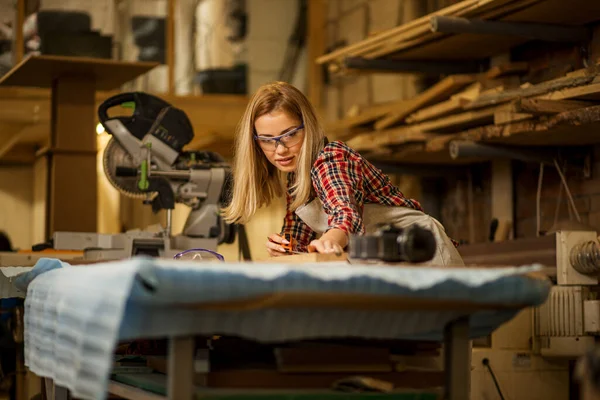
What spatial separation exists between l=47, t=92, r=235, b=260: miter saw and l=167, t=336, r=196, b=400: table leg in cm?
224

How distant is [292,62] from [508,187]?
9.69 feet

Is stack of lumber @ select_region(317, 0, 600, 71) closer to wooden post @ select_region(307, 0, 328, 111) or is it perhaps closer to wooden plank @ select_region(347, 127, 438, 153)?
wooden plank @ select_region(347, 127, 438, 153)

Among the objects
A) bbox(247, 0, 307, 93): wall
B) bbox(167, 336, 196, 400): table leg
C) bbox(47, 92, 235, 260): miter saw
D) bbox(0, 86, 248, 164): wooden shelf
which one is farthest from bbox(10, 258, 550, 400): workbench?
bbox(247, 0, 307, 93): wall

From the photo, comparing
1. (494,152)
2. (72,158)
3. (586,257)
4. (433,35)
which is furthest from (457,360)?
(72,158)

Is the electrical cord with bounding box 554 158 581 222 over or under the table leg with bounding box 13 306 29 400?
over

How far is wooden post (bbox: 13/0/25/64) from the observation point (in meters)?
6.79

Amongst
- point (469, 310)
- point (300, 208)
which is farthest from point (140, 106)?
point (469, 310)

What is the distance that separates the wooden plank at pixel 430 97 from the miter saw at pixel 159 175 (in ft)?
3.73

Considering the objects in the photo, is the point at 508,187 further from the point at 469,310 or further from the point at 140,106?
the point at 469,310

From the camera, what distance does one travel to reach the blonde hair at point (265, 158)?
2.76 metres

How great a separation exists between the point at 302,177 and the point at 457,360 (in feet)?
3.21

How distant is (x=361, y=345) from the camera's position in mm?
2123

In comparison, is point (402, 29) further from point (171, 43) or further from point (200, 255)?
point (171, 43)

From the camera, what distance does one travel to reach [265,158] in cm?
296
